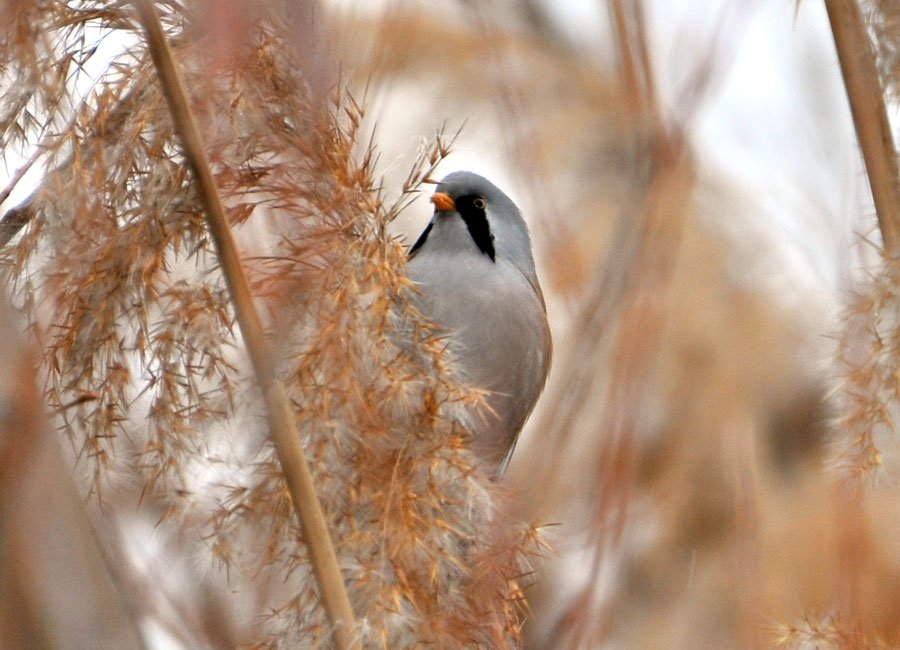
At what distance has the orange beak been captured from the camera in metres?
3.32

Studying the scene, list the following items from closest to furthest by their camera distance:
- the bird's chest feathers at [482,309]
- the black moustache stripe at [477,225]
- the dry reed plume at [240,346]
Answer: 1. the dry reed plume at [240,346]
2. the bird's chest feathers at [482,309]
3. the black moustache stripe at [477,225]

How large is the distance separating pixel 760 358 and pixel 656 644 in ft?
5.21

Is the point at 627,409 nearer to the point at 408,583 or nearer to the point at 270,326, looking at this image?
the point at 408,583

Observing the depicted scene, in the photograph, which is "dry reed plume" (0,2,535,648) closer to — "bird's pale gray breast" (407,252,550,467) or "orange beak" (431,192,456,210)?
"bird's pale gray breast" (407,252,550,467)

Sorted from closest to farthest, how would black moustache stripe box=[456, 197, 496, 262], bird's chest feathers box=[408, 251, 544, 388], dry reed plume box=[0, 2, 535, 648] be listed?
dry reed plume box=[0, 2, 535, 648] → bird's chest feathers box=[408, 251, 544, 388] → black moustache stripe box=[456, 197, 496, 262]

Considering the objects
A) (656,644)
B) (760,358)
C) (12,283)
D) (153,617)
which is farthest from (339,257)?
(760,358)

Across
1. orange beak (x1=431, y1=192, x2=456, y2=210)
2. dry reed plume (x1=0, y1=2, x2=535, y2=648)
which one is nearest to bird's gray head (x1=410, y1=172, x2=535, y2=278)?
orange beak (x1=431, y1=192, x2=456, y2=210)

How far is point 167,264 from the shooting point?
1733mm

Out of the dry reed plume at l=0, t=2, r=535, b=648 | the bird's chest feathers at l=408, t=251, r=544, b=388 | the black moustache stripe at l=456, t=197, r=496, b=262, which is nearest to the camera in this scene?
the dry reed plume at l=0, t=2, r=535, b=648

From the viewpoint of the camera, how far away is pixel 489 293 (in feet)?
10.3

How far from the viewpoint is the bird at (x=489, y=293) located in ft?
9.96

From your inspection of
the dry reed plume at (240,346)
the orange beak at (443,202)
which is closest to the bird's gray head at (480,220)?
the orange beak at (443,202)

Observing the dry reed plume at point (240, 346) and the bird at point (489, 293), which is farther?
the bird at point (489, 293)

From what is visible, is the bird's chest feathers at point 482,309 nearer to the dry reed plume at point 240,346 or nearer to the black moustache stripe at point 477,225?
the black moustache stripe at point 477,225
